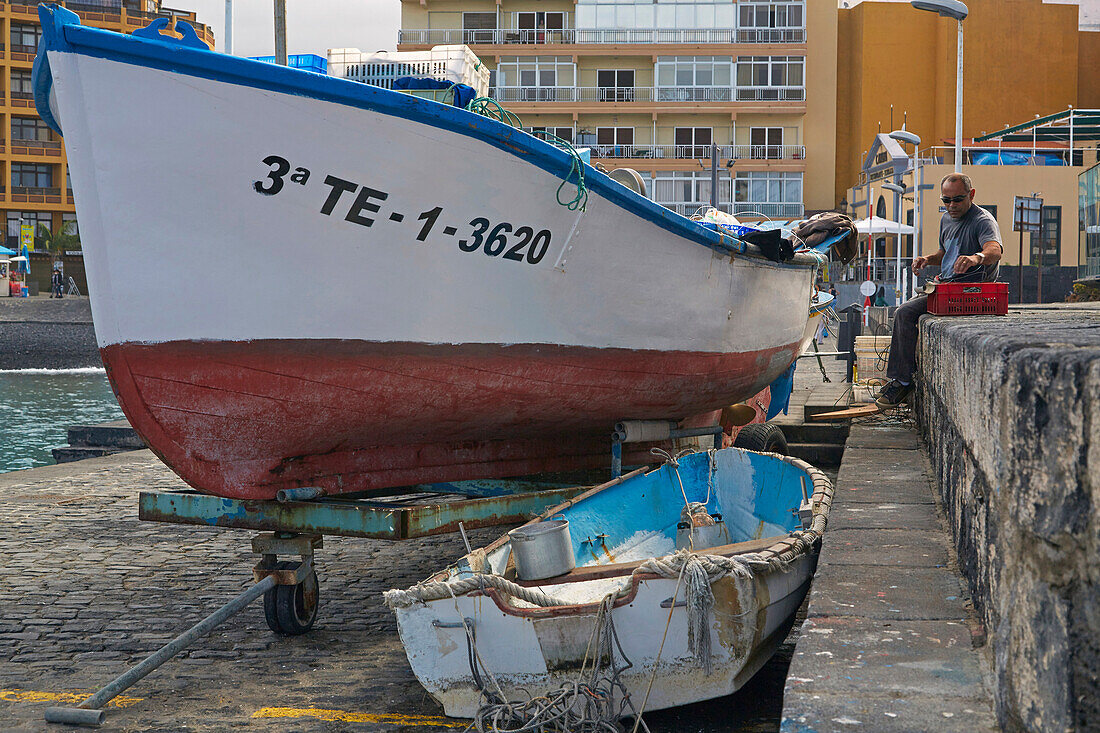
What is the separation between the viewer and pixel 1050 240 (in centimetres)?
3247

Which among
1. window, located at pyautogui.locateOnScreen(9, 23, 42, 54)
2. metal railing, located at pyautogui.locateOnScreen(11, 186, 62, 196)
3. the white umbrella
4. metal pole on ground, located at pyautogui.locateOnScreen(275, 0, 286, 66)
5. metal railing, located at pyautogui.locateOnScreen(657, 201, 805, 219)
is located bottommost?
metal pole on ground, located at pyautogui.locateOnScreen(275, 0, 286, 66)

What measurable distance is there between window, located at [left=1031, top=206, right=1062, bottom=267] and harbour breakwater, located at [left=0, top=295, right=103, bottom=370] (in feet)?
107

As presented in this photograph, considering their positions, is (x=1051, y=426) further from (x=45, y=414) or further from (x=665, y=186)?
(x=665, y=186)

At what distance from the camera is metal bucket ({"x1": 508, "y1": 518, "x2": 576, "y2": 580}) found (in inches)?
165

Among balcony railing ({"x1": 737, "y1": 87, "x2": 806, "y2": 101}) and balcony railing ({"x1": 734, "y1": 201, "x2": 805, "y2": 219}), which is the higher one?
balcony railing ({"x1": 737, "y1": 87, "x2": 806, "y2": 101})

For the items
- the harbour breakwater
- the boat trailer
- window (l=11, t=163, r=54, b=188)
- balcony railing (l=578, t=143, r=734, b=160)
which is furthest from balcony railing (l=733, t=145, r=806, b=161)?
the boat trailer

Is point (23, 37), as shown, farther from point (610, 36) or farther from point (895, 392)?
point (895, 392)

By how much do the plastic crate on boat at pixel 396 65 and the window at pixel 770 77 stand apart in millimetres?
36928

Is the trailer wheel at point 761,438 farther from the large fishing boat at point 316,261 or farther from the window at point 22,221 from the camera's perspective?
the window at point 22,221

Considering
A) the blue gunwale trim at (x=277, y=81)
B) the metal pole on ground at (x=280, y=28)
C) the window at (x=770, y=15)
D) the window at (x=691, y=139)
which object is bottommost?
the blue gunwale trim at (x=277, y=81)

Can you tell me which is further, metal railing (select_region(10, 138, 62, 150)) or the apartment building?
metal railing (select_region(10, 138, 62, 150))

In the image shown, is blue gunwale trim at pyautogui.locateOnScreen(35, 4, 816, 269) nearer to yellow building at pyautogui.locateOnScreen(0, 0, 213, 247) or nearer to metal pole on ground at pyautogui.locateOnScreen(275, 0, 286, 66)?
metal pole on ground at pyautogui.locateOnScreen(275, 0, 286, 66)

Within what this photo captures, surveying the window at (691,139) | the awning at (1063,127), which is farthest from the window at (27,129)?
the awning at (1063,127)

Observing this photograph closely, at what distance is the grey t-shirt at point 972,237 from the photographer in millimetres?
6520
